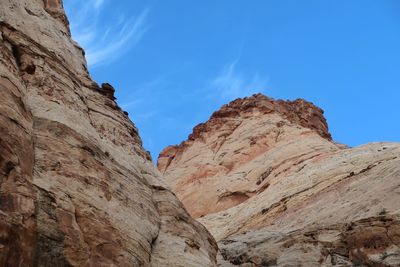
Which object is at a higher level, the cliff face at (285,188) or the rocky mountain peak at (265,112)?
the rocky mountain peak at (265,112)

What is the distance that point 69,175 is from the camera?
653 inches

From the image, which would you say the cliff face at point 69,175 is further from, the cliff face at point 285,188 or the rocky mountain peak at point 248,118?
the rocky mountain peak at point 248,118

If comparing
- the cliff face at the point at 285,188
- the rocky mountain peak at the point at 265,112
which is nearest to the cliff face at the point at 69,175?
the cliff face at the point at 285,188

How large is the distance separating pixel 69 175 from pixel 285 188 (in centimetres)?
2230

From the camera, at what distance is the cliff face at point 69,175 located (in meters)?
14.2

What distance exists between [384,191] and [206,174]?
1022 inches

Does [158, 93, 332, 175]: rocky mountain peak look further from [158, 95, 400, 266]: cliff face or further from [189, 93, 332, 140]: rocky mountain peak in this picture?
[158, 95, 400, 266]: cliff face

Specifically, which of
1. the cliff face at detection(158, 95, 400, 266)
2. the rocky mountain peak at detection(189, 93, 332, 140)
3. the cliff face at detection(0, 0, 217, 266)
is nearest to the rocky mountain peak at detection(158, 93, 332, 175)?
the rocky mountain peak at detection(189, 93, 332, 140)

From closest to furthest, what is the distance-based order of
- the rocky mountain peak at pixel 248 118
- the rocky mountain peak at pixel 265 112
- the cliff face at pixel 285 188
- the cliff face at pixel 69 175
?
1. the cliff face at pixel 69 175
2. the cliff face at pixel 285 188
3. the rocky mountain peak at pixel 248 118
4. the rocky mountain peak at pixel 265 112

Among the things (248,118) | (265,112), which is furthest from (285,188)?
(248,118)

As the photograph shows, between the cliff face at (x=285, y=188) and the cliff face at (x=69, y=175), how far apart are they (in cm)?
426

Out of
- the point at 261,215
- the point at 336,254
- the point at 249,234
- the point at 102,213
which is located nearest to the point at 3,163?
the point at 102,213

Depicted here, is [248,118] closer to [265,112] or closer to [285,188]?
[265,112]

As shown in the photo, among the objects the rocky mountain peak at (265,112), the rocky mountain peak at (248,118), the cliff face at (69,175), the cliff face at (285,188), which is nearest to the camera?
the cliff face at (69,175)
